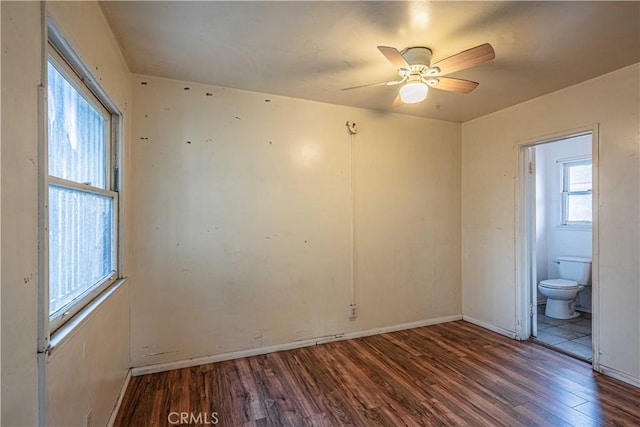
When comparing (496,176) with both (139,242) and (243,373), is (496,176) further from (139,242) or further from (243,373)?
(139,242)

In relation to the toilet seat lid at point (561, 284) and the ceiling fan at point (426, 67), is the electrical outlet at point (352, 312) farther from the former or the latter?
the toilet seat lid at point (561, 284)

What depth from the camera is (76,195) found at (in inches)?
58.3

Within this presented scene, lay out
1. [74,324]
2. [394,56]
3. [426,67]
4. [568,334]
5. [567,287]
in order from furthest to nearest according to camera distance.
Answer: [567,287], [568,334], [426,67], [394,56], [74,324]

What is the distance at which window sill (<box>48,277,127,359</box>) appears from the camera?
112cm

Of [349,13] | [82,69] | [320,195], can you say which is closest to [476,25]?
[349,13]

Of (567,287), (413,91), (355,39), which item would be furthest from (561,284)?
(355,39)

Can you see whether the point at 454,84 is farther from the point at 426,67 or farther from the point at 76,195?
the point at 76,195

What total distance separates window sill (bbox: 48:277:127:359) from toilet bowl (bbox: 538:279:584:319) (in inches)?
173

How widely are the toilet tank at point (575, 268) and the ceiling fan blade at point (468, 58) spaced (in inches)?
130

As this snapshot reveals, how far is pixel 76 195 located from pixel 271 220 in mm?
1592

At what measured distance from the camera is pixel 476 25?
181 centimetres

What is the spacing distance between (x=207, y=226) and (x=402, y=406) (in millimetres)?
1993

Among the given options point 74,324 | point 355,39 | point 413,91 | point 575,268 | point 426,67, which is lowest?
point 575,268

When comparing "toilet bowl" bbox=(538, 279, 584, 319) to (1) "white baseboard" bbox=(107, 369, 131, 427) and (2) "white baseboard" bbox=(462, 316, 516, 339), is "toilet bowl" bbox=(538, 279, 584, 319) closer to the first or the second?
(2) "white baseboard" bbox=(462, 316, 516, 339)
